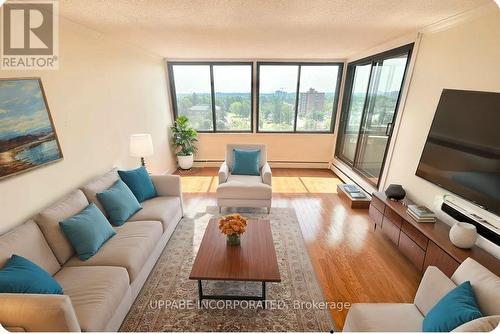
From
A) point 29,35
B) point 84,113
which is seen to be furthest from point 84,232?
point 29,35

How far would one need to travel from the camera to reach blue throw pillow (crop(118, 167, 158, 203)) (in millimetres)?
2816

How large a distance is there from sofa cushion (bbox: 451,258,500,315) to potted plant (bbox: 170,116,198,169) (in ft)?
15.8

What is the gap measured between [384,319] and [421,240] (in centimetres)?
112

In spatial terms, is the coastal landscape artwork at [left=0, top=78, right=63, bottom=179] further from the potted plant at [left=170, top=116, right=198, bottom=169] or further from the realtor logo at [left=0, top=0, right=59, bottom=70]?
the potted plant at [left=170, top=116, right=198, bottom=169]

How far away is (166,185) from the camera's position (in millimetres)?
3068

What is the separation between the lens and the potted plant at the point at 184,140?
17.0 ft

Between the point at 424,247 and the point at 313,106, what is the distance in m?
3.88

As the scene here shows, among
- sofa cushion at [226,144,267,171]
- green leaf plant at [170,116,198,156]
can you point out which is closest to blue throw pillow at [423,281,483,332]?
sofa cushion at [226,144,267,171]

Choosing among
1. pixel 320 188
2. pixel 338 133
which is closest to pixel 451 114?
pixel 320 188

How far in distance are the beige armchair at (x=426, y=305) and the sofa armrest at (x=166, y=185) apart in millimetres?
2379

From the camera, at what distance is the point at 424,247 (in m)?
2.14

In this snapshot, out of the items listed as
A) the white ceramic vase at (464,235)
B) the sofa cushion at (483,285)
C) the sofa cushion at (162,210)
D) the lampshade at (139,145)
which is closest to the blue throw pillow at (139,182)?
the sofa cushion at (162,210)

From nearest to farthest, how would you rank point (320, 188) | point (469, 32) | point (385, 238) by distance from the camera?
point (469, 32), point (385, 238), point (320, 188)

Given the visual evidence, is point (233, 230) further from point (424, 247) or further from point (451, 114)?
point (451, 114)
